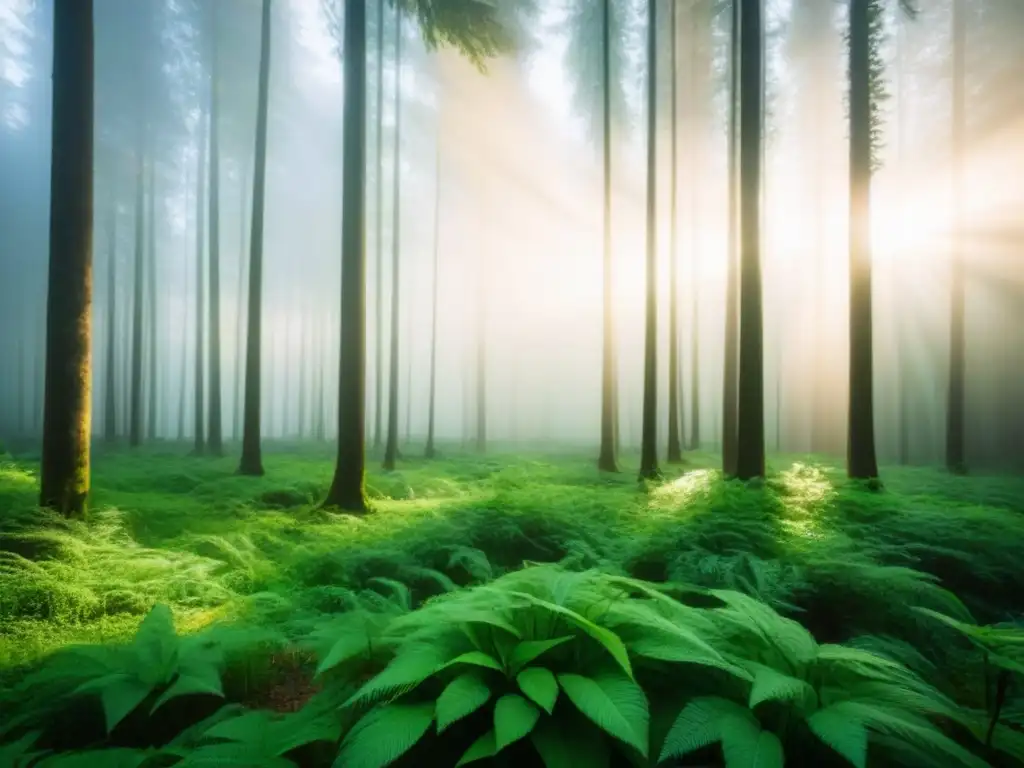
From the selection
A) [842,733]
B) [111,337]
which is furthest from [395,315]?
[842,733]

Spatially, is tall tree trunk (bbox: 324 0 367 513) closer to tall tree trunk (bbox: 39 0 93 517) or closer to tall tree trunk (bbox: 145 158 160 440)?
tall tree trunk (bbox: 39 0 93 517)

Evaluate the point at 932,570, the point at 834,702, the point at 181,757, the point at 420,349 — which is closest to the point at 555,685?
the point at 834,702

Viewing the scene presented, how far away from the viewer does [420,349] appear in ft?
151

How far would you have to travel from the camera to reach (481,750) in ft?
5.77

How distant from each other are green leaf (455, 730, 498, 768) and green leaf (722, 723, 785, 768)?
0.82 m

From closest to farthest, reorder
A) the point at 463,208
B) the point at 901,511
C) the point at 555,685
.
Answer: the point at 555,685, the point at 901,511, the point at 463,208

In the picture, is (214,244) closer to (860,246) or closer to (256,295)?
(256,295)

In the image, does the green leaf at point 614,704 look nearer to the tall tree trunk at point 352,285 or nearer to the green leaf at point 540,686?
the green leaf at point 540,686

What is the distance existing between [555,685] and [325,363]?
38.0 metres

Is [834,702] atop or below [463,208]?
below

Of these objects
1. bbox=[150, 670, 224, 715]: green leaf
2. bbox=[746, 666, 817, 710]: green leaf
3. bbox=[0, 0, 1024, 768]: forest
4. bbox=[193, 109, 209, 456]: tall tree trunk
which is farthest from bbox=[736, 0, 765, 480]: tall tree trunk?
bbox=[193, 109, 209, 456]: tall tree trunk

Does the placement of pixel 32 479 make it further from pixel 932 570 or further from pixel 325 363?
pixel 325 363

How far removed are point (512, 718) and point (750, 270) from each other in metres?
9.29

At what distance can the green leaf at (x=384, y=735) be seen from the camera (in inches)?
66.9
